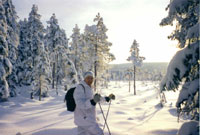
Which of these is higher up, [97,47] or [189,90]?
[97,47]

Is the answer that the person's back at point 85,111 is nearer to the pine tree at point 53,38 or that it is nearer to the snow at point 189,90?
the snow at point 189,90

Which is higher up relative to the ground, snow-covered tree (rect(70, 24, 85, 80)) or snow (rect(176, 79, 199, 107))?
snow-covered tree (rect(70, 24, 85, 80))

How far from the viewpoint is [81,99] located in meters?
4.47

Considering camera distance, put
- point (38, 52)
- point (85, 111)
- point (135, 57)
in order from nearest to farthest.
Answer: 1. point (85, 111)
2. point (38, 52)
3. point (135, 57)

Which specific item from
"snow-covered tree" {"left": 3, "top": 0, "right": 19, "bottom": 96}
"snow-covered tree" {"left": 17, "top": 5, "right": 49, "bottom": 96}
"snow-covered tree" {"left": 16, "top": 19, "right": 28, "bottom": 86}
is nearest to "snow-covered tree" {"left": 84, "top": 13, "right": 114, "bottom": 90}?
"snow-covered tree" {"left": 17, "top": 5, "right": 49, "bottom": 96}

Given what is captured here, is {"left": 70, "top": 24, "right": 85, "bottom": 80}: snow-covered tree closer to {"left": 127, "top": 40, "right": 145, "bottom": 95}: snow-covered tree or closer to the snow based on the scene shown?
{"left": 127, "top": 40, "right": 145, "bottom": 95}: snow-covered tree

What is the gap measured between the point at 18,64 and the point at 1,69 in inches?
650

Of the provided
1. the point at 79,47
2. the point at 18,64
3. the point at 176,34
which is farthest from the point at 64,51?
the point at 176,34

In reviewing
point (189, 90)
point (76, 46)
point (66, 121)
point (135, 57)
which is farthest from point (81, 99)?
point (135, 57)

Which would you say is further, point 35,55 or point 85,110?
point 35,55

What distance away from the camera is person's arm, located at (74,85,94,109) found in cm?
440

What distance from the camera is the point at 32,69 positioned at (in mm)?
29844

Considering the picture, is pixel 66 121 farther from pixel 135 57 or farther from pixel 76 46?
pixel 135 57

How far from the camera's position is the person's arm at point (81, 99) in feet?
14.4
